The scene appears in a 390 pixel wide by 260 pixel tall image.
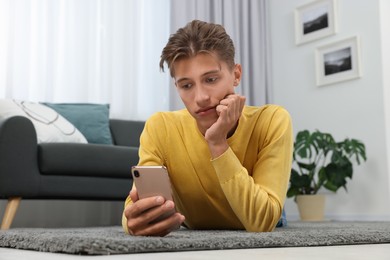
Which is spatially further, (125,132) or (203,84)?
(125,132)

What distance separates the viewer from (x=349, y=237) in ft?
4.14

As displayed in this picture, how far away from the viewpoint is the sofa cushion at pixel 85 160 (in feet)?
8.43

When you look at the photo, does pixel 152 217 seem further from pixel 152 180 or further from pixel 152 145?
pixel 152 145

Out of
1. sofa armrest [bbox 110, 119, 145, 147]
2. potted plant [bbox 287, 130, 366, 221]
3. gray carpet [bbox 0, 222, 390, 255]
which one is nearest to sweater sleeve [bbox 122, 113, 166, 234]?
gray carpet [bbox 0, 222, 390, 255]

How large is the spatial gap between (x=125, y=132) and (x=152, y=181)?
242cm

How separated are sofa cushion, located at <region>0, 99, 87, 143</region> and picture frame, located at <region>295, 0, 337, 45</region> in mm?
2056

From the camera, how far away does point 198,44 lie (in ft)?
4.55

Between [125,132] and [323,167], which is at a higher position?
[125,132]

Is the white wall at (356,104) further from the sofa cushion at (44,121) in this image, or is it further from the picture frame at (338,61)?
the sofa cushion at (44,121)

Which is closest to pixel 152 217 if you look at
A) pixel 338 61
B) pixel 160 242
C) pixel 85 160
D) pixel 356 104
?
pixel 160 242

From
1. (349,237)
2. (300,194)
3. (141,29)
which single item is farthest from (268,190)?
(141,29)

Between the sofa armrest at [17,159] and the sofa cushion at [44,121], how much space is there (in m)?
0.41

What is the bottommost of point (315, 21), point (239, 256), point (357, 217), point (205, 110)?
point (357, 217)

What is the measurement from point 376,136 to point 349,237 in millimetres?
2562
